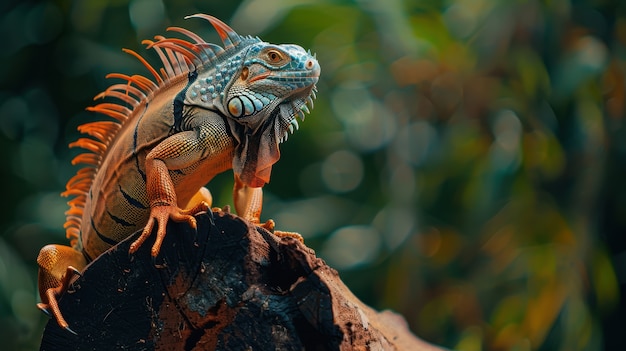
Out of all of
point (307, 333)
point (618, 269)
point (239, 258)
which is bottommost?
point (618, 269)

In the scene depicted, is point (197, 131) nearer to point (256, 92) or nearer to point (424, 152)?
point (256, 92)

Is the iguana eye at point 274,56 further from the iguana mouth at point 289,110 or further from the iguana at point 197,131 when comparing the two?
the iguana mouth at point 289,110

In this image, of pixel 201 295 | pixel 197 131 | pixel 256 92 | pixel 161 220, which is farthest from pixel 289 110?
pixel 201 295

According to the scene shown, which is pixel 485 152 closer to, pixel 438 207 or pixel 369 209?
pixel 438 207

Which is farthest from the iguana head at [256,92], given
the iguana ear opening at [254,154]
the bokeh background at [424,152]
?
the bokeh background at [424,152]

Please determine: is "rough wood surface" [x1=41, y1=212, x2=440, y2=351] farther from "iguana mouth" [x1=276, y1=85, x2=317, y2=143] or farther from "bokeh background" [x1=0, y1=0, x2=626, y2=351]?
"bokeh background" [x1=0, y1=0, x2=626, y2=351]

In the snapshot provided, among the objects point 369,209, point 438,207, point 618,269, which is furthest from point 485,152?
point 618,269
